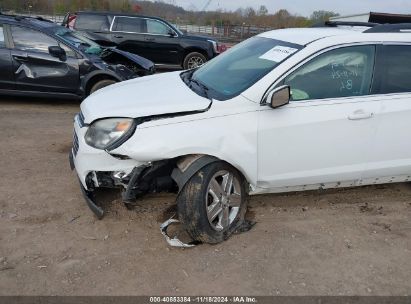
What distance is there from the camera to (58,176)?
4.70 m

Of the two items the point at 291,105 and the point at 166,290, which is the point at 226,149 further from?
the point at 166,290

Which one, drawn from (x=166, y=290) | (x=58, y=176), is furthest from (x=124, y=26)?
(x=166, y=290)

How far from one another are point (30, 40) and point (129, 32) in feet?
18.1

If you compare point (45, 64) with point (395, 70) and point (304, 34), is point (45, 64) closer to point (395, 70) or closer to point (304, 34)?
point (304, 34)

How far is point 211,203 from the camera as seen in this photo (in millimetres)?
3539

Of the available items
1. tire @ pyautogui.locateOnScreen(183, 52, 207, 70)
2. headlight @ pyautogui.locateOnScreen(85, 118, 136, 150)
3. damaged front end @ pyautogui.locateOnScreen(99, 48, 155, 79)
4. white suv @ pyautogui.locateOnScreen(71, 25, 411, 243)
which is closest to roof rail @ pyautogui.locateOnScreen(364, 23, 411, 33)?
white suv @ pyautogui.locateOnScreen(71, 25, 411, 243)

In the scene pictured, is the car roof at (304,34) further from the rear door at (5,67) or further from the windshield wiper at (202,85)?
the rear door at (5,67)

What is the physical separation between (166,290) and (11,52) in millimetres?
5981

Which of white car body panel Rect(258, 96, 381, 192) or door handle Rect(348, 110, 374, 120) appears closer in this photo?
white car body panel Rect(258, 96, 381, 192)

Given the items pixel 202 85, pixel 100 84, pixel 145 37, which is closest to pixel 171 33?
pixel 145 37

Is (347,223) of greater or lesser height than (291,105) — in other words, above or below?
below

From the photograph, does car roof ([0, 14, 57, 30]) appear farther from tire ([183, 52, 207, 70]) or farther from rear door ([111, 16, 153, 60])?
tire ([183, 52, 207, 70])

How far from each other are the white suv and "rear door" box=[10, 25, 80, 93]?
152 inches

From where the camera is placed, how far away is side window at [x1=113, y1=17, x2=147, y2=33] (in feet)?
41.5
